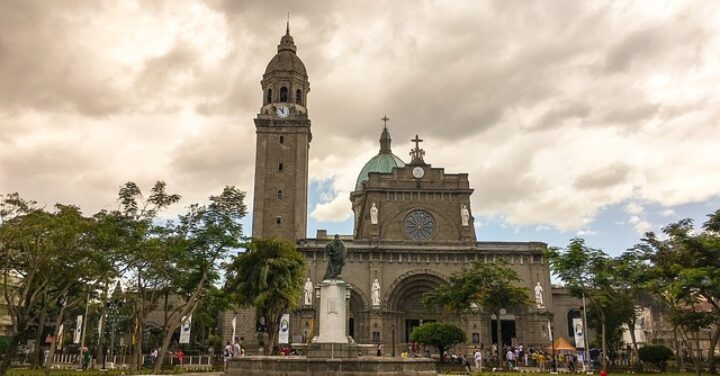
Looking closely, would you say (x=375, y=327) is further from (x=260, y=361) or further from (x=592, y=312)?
(x=260, y=361)

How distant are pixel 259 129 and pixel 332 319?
35.9 m

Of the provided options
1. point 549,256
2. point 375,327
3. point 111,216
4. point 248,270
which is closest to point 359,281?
point 375,327

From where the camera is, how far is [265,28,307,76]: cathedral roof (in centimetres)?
5812

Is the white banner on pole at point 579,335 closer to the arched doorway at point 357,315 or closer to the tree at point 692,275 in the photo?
the tree at point 692,275

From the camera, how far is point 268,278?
3847 centimetres

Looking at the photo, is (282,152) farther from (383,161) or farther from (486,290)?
(486,290)

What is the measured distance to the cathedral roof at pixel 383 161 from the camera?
2813 inches

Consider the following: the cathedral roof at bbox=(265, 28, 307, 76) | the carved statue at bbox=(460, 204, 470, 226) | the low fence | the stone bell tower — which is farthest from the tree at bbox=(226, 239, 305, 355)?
the cathedral roof at bbox=(265, 28, 307, 76)

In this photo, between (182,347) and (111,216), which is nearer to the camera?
(111,216)

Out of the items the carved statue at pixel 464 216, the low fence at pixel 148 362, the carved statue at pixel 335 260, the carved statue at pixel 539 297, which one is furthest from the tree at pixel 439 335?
the carved statue at pixel 335 260

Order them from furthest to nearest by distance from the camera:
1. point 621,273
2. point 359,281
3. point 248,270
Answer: point 359,281 → point 248,270 → point 621,273

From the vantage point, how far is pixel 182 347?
52.9 meters

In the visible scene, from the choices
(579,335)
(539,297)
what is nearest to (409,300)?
(539,297)

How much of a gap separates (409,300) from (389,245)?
17.7ft
